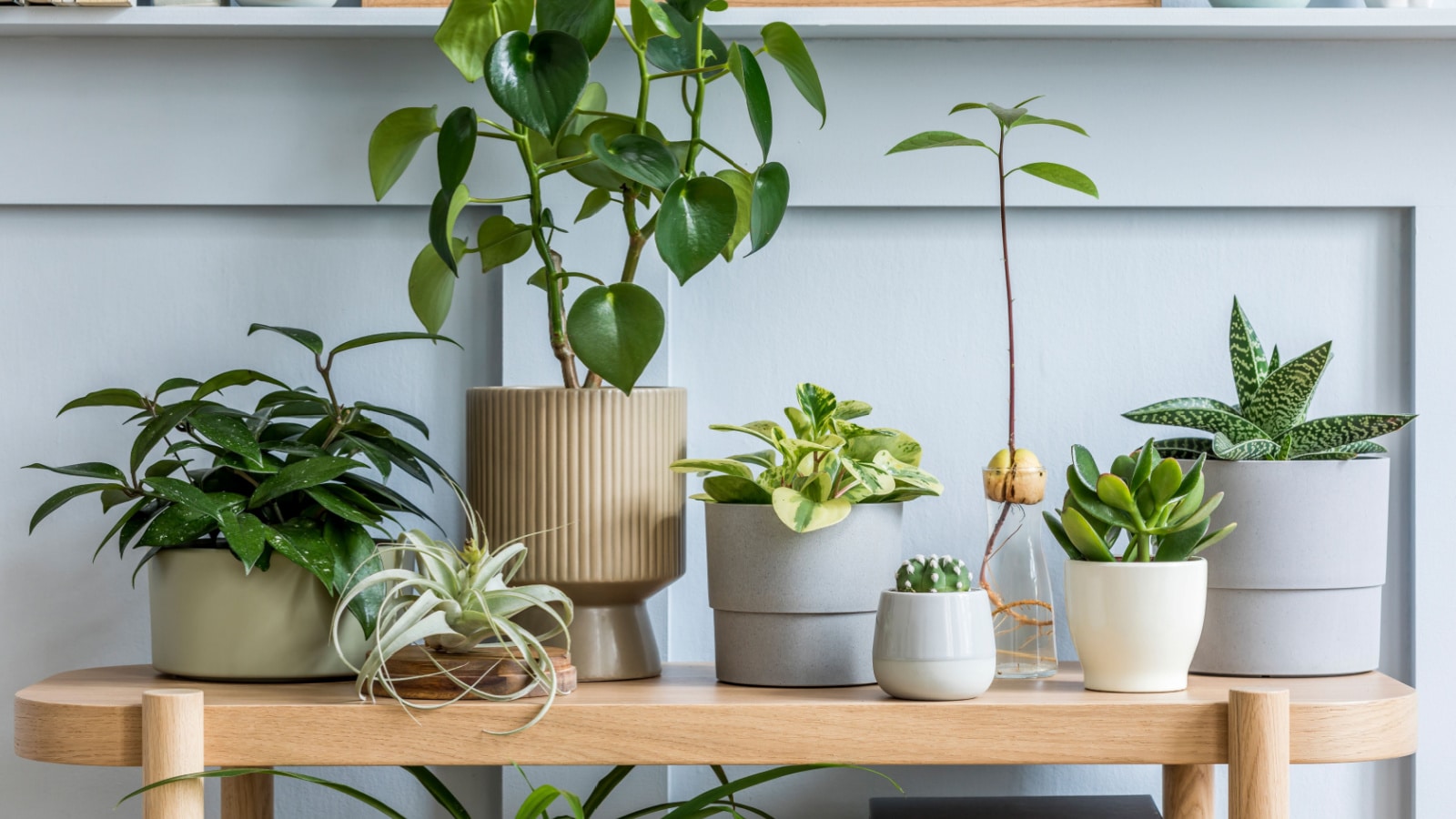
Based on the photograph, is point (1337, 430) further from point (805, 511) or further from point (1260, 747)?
point (805, 511)

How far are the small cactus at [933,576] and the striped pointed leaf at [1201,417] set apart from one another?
223mm

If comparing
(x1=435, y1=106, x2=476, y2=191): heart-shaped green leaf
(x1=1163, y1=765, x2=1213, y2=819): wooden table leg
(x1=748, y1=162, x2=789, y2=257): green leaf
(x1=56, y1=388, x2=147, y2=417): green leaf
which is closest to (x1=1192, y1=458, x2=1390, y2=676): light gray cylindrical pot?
(x1=1163, y1=765, x2=1213, y2=819): wooden table leg

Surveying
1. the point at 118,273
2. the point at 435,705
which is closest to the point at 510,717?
the point at 435,705

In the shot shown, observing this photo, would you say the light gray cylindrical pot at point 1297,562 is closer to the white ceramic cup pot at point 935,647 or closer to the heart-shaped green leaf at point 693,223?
the white ceramic cup pot at point 935,647

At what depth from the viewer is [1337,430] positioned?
0.93 metres

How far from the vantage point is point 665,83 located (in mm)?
1125

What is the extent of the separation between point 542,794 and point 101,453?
63 centimetres

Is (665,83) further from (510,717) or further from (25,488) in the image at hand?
(25,488)

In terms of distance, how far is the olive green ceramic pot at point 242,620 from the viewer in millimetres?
870

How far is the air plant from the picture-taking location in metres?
0.80

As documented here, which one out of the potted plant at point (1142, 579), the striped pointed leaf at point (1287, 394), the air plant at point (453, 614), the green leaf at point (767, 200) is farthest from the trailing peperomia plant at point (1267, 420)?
the air plant at point (453, 614)

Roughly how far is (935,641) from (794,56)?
453 millimetres

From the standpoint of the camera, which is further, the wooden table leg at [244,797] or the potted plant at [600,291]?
the wooden table leg at [244,797]

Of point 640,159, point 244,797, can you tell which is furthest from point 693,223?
point 244,797
